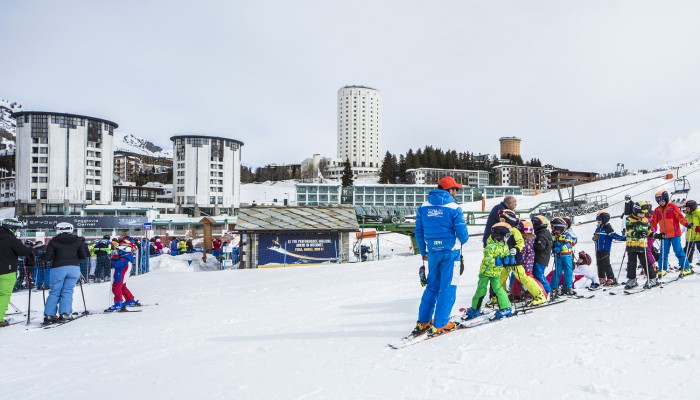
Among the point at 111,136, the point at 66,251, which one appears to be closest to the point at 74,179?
the point at 111,136

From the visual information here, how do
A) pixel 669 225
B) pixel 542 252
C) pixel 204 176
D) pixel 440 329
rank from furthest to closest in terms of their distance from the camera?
pixel 204 176 → pixel 669 225 → pixel 542 252 → pixel 440 329

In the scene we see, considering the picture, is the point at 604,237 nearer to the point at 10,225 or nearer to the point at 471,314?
the point at 471,314

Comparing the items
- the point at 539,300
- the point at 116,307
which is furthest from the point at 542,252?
the point at 116,307

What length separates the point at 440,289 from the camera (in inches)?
216

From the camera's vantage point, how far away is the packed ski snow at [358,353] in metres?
3.73

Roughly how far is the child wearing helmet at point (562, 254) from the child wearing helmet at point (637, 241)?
0.94m

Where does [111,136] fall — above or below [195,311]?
above

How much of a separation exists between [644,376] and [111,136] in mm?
88112

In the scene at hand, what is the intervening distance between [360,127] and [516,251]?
172 metres

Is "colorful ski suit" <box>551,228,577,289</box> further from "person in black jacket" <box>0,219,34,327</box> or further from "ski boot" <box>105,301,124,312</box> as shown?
"person in black jacket" <box>0,219,34,327</box>

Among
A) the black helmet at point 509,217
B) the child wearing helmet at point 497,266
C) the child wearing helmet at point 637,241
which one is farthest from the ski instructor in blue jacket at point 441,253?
the child wearing helmet at point 637,241

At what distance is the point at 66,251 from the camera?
316 inches

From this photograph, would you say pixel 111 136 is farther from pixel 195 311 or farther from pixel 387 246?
pixel 195 311

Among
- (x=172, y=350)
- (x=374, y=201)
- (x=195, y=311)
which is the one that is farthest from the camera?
(x=374, y=201)
